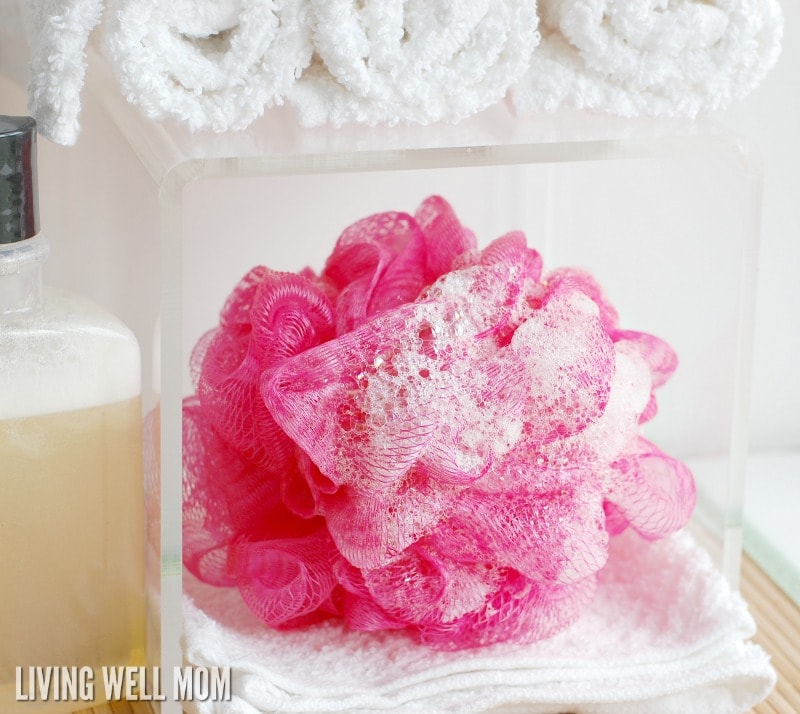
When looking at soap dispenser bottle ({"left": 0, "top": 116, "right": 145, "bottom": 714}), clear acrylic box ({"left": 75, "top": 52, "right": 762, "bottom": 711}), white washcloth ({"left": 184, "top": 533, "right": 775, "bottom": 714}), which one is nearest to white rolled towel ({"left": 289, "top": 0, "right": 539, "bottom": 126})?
clear acrylic box ({"left": 75, "top": 52, "right": 762, "bottom": 711})

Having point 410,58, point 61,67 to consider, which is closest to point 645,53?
point 410,58

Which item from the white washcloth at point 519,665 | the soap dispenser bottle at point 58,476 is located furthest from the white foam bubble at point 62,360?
the white washcloth at point 519,665

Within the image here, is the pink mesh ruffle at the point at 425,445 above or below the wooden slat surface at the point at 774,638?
above

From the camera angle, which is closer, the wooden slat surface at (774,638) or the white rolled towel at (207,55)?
the white rolled towel at (207,55)

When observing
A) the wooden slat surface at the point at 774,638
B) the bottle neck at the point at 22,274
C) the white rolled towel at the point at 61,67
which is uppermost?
the white rolled towel at the point at 61,67

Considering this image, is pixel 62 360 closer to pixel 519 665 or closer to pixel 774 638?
pixel 519 665

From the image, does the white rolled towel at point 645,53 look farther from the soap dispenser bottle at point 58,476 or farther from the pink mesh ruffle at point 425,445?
the soap dispenser bottle at point 58,476
